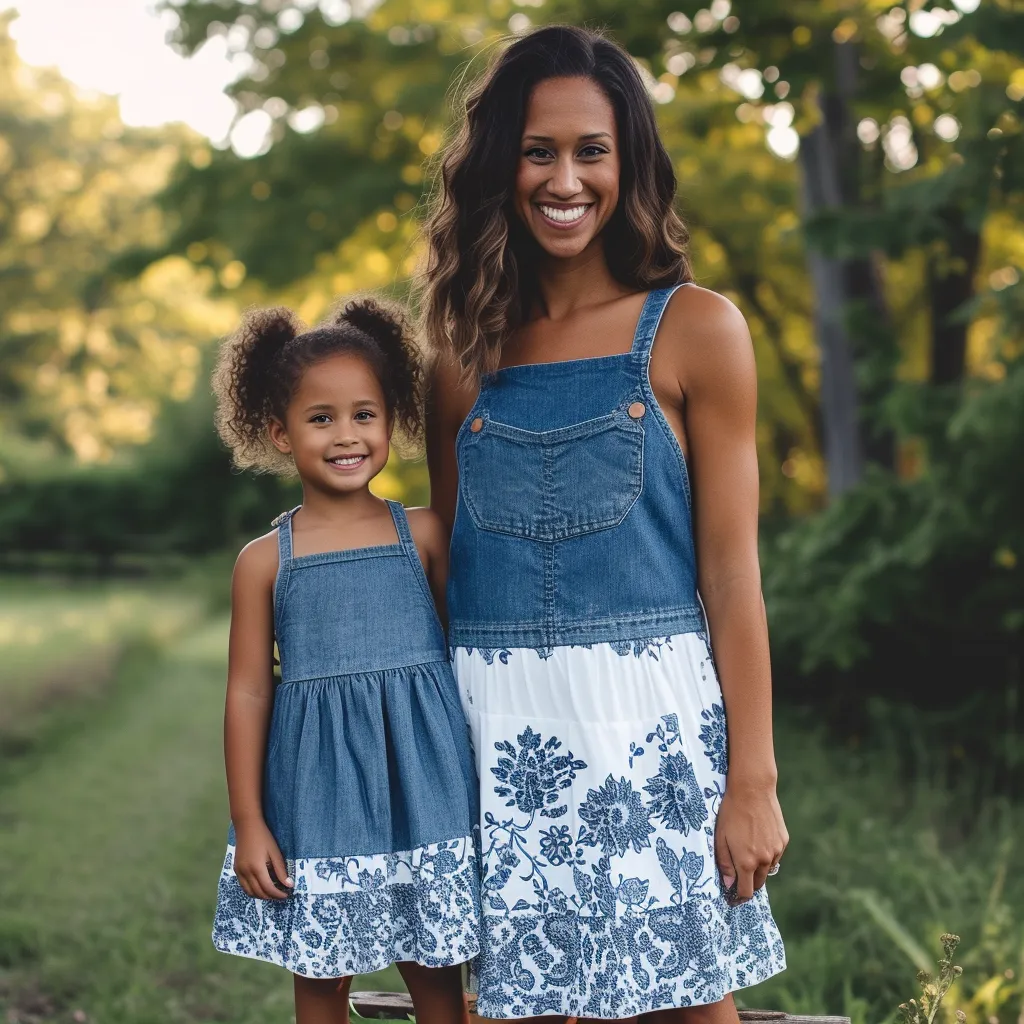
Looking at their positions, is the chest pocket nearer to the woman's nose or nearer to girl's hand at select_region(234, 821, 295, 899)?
the woman's nose

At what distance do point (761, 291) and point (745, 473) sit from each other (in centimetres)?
732

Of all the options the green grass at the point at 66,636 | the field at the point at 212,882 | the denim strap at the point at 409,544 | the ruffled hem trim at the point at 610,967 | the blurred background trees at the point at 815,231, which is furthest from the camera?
the green grass at the point at 66,636

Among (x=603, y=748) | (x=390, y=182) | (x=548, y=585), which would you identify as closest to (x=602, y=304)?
(x=548, y=585)

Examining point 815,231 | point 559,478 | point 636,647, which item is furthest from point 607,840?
point 815,231

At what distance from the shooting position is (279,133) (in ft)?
27.4

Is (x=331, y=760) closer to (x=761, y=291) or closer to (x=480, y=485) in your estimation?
(x=480, y=485)

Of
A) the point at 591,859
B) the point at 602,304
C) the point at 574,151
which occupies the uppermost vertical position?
the point at 574,151

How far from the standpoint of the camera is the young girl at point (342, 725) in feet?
7.17

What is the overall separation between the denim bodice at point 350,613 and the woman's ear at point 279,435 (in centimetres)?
16

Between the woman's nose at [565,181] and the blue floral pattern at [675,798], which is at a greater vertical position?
the woman's nose at [565,181]

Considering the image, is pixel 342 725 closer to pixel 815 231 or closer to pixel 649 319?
pixel 649 319

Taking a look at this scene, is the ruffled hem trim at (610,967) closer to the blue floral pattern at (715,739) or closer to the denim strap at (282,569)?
the blue floral pattern at (715,739)

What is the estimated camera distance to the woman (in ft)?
7.05

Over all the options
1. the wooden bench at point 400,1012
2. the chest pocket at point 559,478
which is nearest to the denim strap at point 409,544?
the chest pocket at point 559,478
